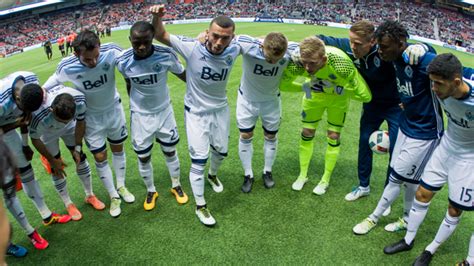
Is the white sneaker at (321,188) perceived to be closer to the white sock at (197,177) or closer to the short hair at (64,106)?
the white sock at (197,177)

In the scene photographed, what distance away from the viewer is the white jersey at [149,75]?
4707mm

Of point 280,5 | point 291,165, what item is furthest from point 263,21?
point 291,165

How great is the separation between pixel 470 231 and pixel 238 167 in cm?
370

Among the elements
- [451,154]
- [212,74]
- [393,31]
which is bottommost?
[451,154]

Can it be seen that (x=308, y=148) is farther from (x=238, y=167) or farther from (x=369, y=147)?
(x=238, y=167)

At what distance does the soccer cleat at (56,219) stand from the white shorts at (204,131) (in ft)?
6.79

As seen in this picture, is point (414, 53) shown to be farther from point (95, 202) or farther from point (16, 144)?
point (95, 202)

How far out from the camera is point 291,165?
265 inches

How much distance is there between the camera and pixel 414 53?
3.78m

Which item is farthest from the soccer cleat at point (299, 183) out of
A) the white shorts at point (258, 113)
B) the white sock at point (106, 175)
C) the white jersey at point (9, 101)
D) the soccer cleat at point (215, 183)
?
the white jersey at point (9, 101)

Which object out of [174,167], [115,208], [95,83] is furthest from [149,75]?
[115,208]

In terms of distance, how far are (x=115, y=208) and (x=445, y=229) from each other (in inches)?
172

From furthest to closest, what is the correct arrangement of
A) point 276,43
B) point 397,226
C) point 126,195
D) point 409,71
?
1. point 126,195
2. point 397,226
3. point 276,43
4. point 409,71

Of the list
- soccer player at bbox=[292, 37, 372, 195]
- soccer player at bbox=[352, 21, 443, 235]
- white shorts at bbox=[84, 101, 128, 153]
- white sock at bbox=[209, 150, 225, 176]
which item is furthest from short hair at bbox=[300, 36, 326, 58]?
white shorts at bbox=[84, 101, 128, 153]
